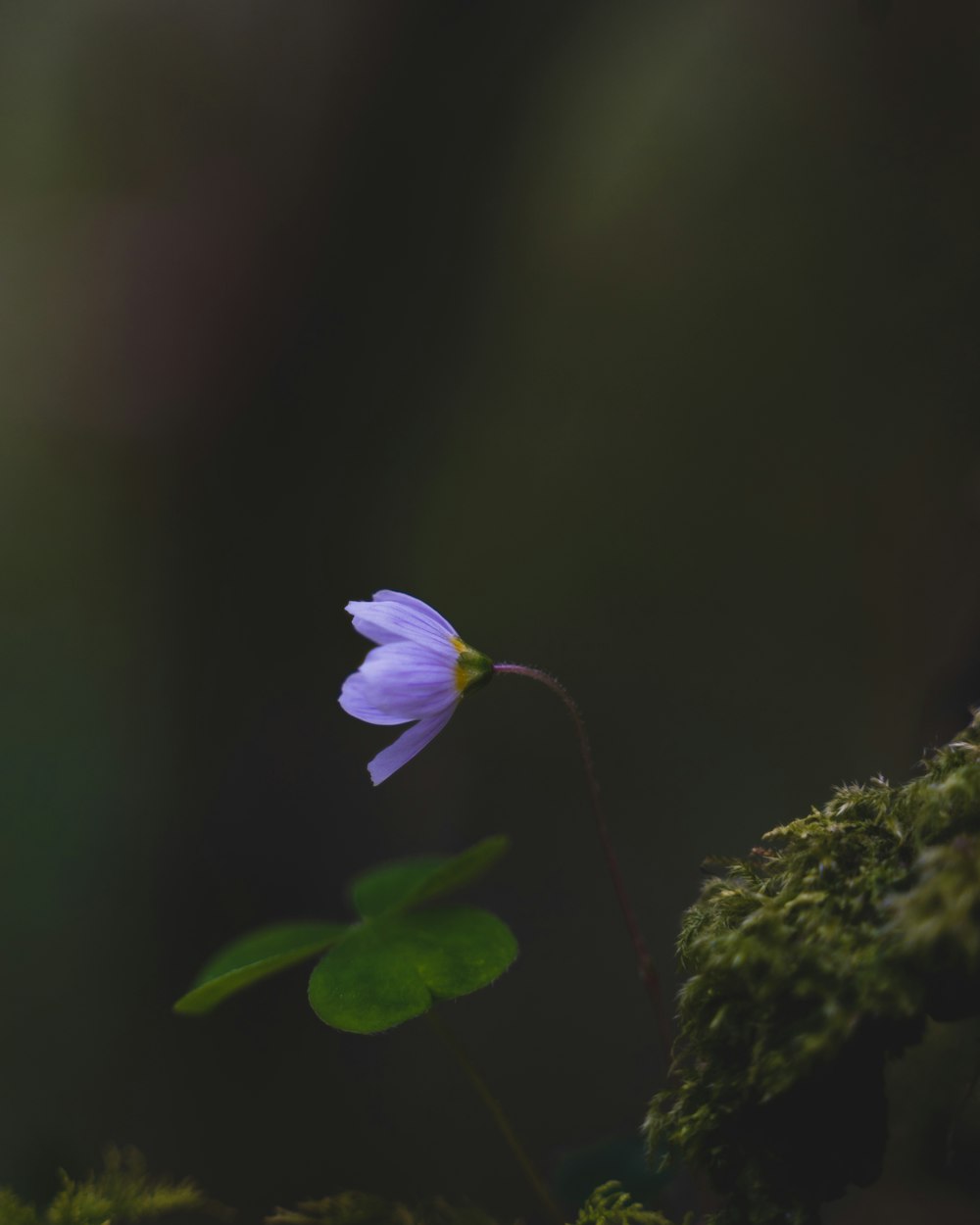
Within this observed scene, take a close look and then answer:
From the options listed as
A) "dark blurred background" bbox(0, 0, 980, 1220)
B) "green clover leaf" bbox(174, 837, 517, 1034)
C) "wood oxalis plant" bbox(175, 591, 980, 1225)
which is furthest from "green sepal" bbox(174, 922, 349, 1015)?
"dark blurred background" bbox(0, 0, 980, 1220)

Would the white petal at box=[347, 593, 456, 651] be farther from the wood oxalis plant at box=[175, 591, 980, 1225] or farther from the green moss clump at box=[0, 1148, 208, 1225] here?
the green moss clump at box=[0, 1148, 208, 1225]

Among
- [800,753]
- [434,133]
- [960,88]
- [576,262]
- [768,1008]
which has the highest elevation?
[434,133]

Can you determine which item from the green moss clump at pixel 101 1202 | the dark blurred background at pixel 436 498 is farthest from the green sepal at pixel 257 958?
the dark blurred background at pixel 436 498

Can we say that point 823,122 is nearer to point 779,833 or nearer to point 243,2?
point 243,2

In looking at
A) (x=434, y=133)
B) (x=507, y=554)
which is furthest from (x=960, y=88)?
(x=507, y=554)

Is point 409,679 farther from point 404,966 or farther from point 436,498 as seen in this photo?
point 436,498
